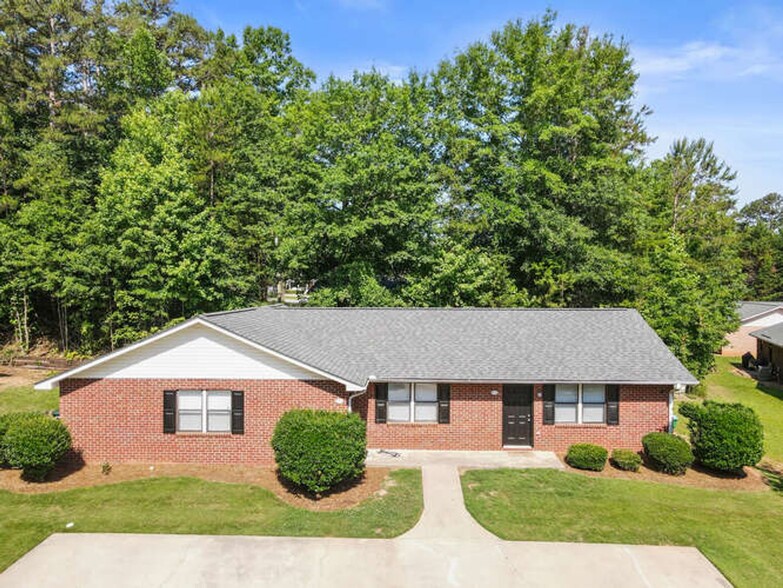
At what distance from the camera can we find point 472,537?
11438 millimetres

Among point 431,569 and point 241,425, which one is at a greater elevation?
point 241,425

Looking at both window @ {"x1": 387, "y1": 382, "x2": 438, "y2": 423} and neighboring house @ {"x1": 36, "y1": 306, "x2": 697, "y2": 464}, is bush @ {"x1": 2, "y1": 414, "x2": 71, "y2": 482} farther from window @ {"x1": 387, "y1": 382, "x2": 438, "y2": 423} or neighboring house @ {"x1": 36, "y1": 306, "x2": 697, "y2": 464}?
window @ {"x1": 387, "y1": 382, "x2": 438, "y2": 423}

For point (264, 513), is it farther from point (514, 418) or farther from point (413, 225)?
point (413, 225)

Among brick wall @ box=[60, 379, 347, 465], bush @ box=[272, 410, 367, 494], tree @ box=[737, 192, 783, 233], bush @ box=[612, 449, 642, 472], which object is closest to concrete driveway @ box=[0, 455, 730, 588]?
bush @ box=[272, 410, 367, 494]

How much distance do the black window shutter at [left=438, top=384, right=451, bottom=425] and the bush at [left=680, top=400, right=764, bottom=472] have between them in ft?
25.4

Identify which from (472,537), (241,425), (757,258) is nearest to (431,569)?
(472,537)

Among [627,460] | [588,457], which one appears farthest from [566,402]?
[627,460]

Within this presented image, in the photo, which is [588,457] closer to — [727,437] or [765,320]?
[727,437]

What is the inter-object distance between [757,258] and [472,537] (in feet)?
245

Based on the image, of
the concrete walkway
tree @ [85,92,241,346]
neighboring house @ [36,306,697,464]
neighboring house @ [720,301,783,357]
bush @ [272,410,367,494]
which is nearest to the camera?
bush @ [272,410,367,494]

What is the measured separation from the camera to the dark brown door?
17.1 m

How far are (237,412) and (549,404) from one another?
1029 cm

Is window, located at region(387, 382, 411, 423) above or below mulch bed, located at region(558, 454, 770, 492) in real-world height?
above

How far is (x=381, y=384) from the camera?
1728 centimetres
